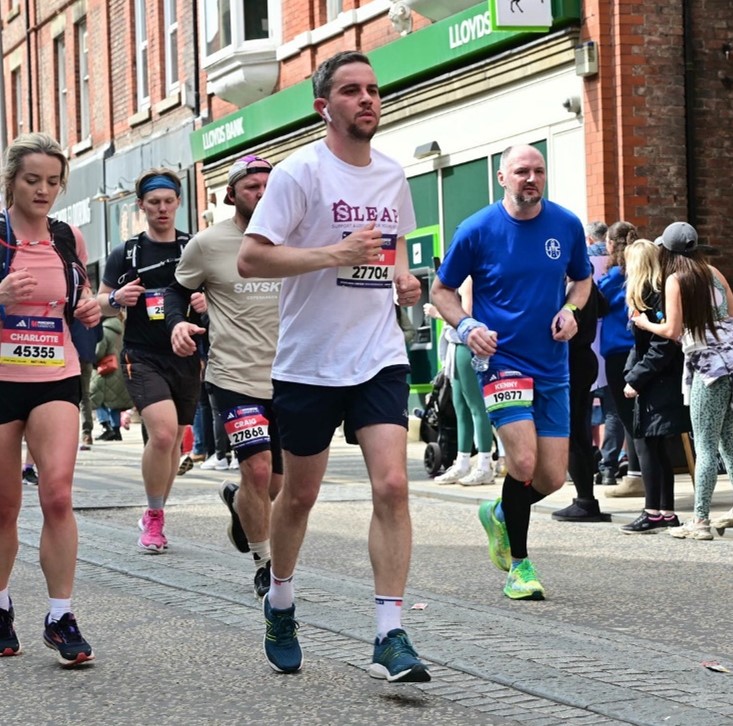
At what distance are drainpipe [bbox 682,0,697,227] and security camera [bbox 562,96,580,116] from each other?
1.03m

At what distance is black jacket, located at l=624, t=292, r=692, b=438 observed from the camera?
1067cm

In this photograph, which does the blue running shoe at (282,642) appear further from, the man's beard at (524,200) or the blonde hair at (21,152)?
the man's beard at (524,200)

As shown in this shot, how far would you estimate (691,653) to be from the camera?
6168 mm

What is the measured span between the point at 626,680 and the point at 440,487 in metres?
8.31

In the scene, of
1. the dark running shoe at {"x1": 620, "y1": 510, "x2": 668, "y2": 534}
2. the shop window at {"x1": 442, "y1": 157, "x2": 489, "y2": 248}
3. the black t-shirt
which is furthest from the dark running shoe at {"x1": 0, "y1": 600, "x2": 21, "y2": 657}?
the shop window at {"x1": 442, "y1": 157, "x2": 489, "y2": 248}

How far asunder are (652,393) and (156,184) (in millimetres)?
3364

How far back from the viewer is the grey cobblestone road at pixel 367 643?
534cm

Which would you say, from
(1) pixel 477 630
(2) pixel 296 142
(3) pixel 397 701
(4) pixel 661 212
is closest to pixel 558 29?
(4) pixel 661 212

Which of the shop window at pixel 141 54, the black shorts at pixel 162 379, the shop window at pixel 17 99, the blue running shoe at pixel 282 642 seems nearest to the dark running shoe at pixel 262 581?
the blue running shoe at pixel 282 642

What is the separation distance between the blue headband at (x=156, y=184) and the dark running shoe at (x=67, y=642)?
3.79 meters

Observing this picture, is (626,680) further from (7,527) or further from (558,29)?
(558,29)

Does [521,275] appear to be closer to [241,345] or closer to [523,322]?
[523,322]

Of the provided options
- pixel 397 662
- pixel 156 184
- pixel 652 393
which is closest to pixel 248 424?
pixel 156 184

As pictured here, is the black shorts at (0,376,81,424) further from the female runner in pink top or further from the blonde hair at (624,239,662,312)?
the blonde hair at (624,239,662,312)
